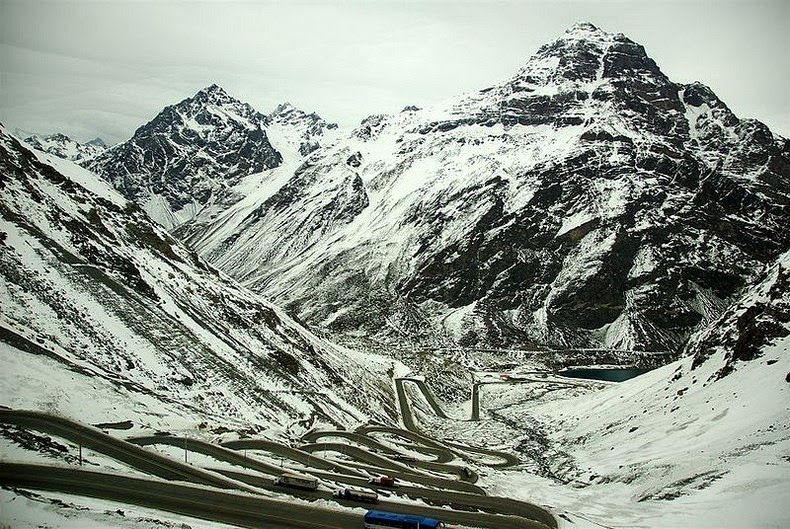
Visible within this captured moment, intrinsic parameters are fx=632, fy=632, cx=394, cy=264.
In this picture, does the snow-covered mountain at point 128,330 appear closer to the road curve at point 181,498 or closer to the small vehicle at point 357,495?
the road curve at point 181,498

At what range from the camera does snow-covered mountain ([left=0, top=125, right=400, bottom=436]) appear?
58.5 m

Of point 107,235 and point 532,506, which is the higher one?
point 107,235

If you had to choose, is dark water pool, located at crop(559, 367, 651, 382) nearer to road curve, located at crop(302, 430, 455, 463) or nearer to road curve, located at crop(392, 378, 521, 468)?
road curve, located at crop(392, 378, 521, 468)

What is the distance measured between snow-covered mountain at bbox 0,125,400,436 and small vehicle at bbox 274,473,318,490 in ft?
60.6

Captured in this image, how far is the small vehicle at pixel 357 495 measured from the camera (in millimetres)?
42469

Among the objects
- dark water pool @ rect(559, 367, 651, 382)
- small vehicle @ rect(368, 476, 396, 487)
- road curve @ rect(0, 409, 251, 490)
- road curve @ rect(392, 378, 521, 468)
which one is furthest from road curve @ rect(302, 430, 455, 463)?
dark water pool @ rect(559, 367, 651, 382)

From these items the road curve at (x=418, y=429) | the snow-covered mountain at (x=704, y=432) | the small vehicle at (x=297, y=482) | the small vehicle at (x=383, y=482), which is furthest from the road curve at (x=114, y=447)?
the road curve at (x=418, y=429)

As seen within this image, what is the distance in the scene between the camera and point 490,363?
547ft

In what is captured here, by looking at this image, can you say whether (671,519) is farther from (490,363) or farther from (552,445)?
(490,363)

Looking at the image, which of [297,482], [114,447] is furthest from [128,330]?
[297,482]

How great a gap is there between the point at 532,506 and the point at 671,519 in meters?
9.72

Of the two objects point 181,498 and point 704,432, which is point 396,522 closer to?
point 181,498

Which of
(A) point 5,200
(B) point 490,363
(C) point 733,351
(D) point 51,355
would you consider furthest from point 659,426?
(B) point 490,363

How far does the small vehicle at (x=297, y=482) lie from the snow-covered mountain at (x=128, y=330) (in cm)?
1848
